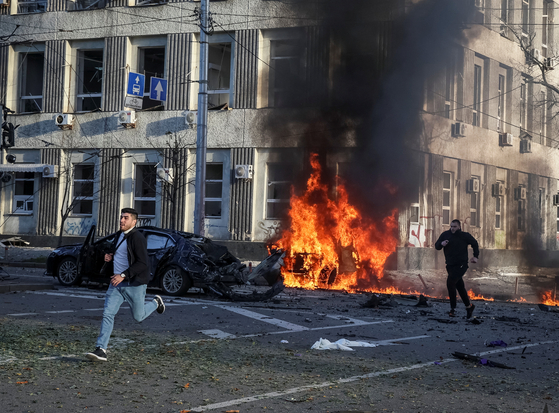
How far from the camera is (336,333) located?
959 centimetres

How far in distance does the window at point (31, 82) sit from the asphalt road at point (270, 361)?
18.2m

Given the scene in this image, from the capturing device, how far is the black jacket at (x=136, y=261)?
7.20 metres

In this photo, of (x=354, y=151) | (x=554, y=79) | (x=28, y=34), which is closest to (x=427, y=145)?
(x=354, y=151)

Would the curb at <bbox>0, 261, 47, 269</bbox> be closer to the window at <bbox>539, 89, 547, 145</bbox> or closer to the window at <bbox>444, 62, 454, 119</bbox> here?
the window at <bbox>444, 62, 454, 119</bbox>

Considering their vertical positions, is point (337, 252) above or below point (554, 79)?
below

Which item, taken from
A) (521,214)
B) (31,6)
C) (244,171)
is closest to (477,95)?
(521,214)

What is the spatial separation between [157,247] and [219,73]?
13929mm

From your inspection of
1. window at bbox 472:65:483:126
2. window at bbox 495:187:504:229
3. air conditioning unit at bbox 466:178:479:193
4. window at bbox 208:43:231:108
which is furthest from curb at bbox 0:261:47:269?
window at bbox 495:187:504:229

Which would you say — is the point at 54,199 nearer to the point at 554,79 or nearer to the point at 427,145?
the point at 427,145

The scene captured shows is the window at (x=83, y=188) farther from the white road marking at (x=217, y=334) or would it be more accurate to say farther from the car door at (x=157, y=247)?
the white road marking at (x=217, y=334)

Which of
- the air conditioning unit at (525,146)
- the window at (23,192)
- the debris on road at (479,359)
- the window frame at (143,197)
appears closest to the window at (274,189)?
the window frame at (143,197)

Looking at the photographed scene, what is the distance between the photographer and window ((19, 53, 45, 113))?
28.6 meters

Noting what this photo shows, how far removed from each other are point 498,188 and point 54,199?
60.9ft

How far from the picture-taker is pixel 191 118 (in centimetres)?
2534
